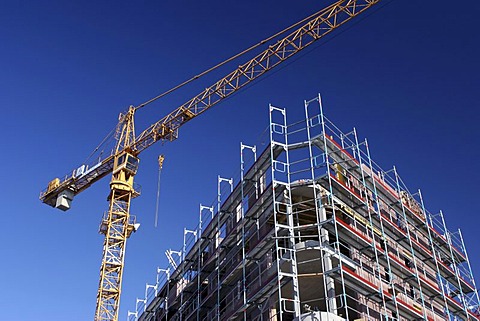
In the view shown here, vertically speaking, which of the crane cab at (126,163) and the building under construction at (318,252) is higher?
the crane cab at (126,163)

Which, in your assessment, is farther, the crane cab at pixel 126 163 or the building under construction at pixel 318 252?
the crane cab at pixel 126 163

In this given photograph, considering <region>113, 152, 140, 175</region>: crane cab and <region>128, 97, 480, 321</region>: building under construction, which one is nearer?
<region>128, 97, 480, 321</region>: building under construction

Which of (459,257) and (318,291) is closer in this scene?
(318,291)

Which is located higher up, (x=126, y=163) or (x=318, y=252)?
(x=126, y=163)

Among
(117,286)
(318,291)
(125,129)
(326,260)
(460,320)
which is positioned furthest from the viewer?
(125,129)

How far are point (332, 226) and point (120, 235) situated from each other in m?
28.4

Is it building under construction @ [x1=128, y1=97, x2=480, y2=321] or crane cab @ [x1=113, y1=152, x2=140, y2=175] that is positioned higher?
crane cab @ [x1=113, y1=152, x2=140, y2=175]

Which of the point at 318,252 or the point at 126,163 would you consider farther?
the point at 126,163

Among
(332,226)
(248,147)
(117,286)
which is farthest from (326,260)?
(117,286)

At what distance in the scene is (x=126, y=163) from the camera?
54312mm

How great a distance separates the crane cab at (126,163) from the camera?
5406 cm

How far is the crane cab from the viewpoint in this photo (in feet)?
177

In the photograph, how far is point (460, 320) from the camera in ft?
118

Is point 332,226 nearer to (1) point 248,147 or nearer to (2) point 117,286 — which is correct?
(1) point 248,147
